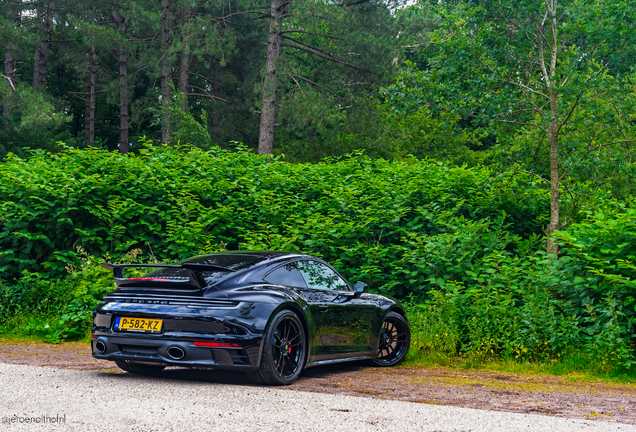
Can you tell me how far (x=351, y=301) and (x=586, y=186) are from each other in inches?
236

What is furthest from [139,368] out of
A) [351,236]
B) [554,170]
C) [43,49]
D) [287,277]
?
[43,49]

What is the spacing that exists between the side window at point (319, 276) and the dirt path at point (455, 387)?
1.07 m

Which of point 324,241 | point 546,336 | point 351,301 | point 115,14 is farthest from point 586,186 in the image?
point 115,14

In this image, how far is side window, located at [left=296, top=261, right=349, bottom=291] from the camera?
23.8 ft

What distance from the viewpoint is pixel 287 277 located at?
6906 mm

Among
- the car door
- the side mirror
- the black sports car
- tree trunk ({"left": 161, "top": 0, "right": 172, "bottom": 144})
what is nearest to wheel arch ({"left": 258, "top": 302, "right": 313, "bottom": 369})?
the black sports car

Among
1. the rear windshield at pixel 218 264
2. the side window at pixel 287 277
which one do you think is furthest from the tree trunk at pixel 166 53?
the side window at pixel 287 277

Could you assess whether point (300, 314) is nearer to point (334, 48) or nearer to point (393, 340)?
point (393, 340)

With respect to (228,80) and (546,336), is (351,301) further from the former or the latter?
(228,80)

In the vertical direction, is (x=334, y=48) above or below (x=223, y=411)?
above

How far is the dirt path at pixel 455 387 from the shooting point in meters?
5.78

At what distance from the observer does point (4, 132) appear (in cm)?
2697

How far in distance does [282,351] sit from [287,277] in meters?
0.91

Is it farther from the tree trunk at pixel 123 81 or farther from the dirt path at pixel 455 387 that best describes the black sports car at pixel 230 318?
the tree trunk at pixel 123 81
